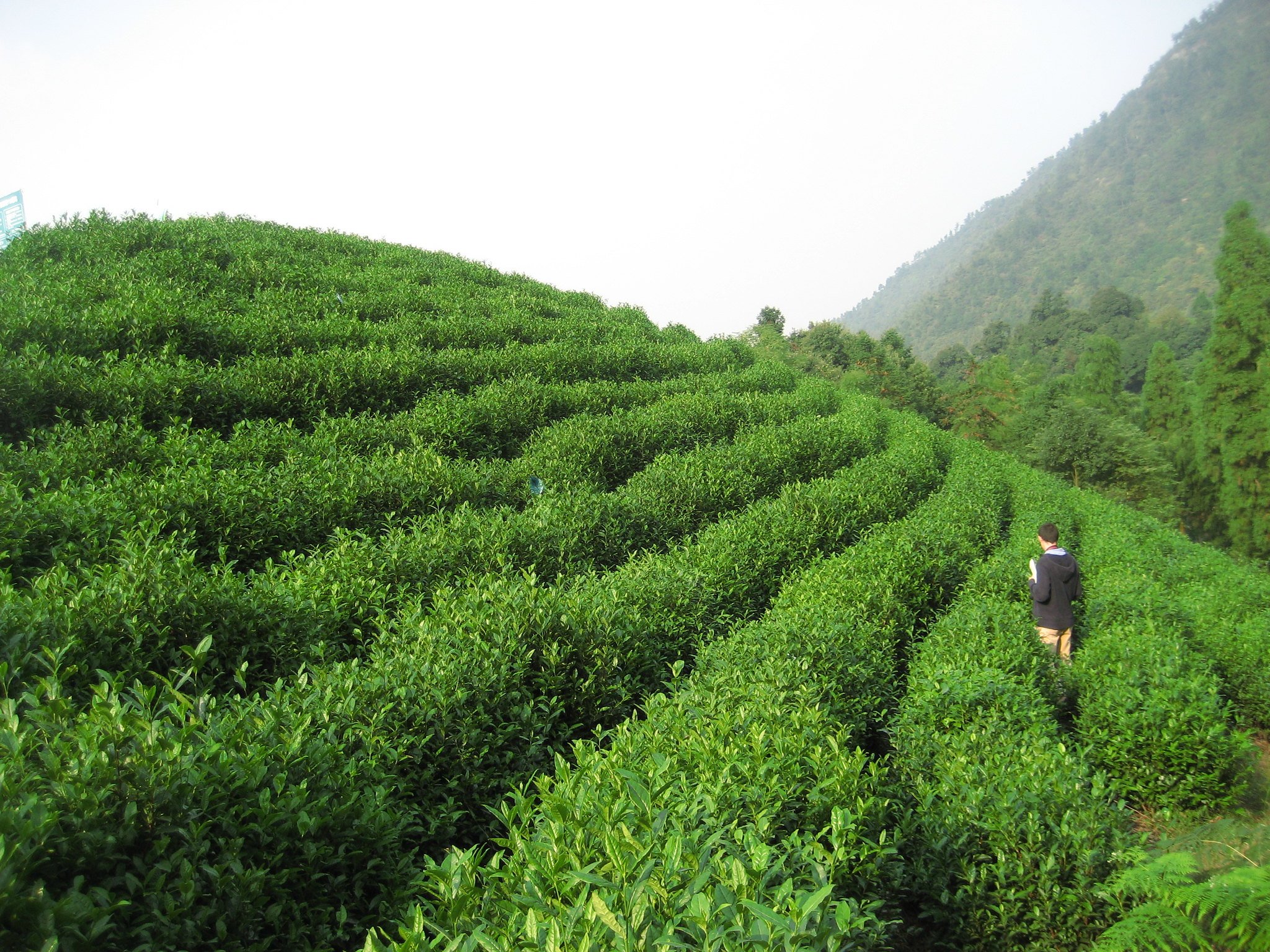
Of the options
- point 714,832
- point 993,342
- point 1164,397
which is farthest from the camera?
point 993,342

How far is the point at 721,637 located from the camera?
6.38 m

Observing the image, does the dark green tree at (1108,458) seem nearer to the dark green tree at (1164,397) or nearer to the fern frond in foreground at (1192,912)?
the dark green tree at (1164,397)

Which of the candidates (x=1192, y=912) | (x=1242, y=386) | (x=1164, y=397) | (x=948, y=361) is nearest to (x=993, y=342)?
(x=948, y=361)

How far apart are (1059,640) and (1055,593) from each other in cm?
62

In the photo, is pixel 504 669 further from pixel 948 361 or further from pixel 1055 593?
pixel 948 361

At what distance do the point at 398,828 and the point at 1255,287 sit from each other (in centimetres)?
4234

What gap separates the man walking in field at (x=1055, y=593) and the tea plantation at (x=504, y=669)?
0.46m

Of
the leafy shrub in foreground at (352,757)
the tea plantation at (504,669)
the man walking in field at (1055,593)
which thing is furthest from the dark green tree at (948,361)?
the leafy shrub in foreground at (352,757)

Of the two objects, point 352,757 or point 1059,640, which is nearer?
point 352,757

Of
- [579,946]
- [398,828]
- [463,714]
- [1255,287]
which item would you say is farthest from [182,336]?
[1255,287]

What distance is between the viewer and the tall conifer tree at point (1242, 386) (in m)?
30.3

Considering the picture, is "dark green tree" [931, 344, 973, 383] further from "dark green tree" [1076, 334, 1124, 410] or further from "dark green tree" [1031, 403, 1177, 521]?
"dark green tree" [1031, 403, 1177, 521]

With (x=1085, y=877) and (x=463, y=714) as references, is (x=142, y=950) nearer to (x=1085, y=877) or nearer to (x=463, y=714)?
(x=463, y=714)

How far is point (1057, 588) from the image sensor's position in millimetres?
7770
